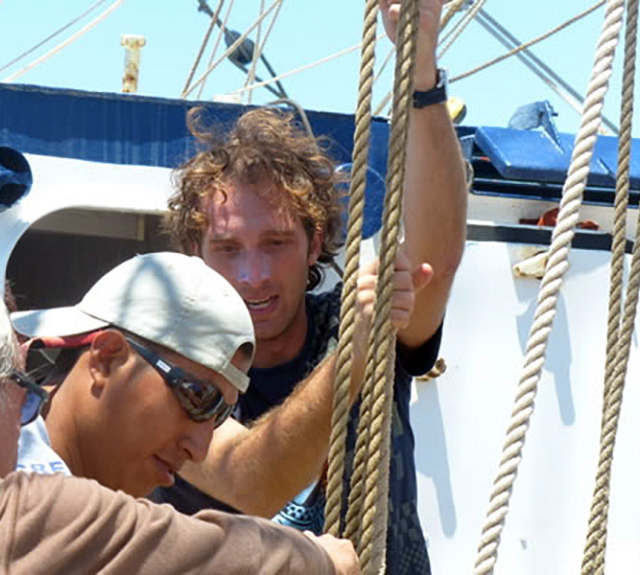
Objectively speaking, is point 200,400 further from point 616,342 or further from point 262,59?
point 262,59

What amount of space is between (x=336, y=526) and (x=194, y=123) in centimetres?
186

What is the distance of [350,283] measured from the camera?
2.03m

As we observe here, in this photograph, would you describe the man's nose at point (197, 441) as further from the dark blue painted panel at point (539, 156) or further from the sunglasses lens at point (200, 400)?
the dark blue painted panel at point (539, 156)

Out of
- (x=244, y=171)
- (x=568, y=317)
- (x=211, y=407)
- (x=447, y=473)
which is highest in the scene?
(x=244, y=171)

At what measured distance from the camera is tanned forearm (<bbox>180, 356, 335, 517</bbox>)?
2406mm

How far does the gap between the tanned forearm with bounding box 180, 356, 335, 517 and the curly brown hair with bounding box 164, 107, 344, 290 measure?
0.52 metres

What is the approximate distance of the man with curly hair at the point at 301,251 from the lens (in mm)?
2561

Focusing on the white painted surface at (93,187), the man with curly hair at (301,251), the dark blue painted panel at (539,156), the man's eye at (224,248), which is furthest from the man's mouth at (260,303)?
the dark blue painted panel at (539,156)

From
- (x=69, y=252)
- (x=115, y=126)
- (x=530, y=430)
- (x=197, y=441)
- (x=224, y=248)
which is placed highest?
(x=115, y=126)

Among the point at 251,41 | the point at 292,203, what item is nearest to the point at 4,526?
the point at 292,203

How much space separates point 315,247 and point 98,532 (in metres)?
1.49

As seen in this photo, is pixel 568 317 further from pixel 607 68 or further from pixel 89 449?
pixel 89 449

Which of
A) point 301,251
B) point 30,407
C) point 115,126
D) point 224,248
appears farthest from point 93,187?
point 30,407

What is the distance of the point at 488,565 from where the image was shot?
2139 millimetres
